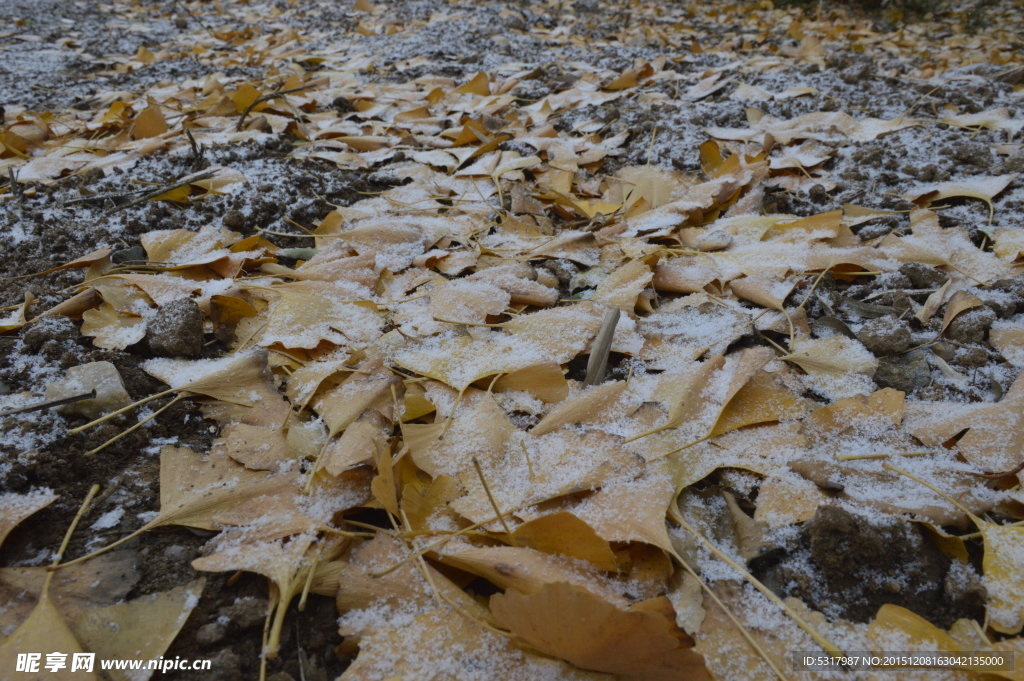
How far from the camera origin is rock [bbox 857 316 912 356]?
2.72ft

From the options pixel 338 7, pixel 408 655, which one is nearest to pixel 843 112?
pixel 408 655

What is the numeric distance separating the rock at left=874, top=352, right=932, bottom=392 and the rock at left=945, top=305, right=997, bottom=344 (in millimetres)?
80

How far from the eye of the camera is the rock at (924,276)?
0.97m

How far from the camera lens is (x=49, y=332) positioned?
0.83m

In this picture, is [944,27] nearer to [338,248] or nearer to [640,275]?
[640,275]

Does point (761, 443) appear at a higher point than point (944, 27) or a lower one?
lower

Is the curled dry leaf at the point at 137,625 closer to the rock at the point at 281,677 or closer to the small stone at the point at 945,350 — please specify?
the rock at the point at 281,677

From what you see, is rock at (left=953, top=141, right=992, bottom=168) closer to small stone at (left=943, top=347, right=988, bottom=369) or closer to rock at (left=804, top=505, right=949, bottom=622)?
small stone at (left=943, top=347, right=988, bottom=369)

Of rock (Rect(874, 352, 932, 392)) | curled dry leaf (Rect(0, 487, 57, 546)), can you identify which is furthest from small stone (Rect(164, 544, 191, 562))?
rock (Rect(874, 352, 932, 392))

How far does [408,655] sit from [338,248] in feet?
2.72

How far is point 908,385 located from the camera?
2.59 ft

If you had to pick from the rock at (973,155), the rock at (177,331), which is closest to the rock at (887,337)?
the rock at (973,155)

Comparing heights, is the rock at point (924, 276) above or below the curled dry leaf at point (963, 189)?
below

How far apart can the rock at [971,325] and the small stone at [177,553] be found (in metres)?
1.06
